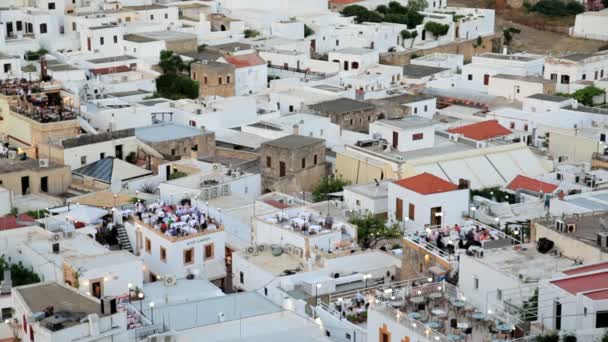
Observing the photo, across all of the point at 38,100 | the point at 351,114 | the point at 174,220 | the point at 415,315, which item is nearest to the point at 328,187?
the point at 174,220

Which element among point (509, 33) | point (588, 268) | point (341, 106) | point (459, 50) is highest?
point (588, 268)

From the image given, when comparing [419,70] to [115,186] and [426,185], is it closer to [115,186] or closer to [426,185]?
[115,186]

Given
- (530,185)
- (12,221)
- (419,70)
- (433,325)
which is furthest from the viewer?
(419,70)

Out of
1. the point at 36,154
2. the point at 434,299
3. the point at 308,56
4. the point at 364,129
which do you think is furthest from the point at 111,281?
the point at 308,56

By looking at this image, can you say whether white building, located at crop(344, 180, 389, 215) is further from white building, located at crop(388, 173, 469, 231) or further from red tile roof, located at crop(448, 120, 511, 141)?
red tile roof, located at crop(448, 120, 511, 141)

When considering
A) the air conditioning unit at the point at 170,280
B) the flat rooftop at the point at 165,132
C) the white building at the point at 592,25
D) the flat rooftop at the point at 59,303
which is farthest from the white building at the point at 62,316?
the white building at the point at 592,25

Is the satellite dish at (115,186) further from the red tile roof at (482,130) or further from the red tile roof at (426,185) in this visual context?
the red tile roof at (482,130)

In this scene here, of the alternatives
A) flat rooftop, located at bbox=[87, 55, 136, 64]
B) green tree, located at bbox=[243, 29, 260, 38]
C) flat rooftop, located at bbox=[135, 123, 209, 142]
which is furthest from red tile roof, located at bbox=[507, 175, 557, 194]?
green tree, located at bbox=[243, 29, 260, 38]

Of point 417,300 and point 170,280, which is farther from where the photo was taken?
point 170,280

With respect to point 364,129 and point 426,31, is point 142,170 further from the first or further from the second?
point 426,31
